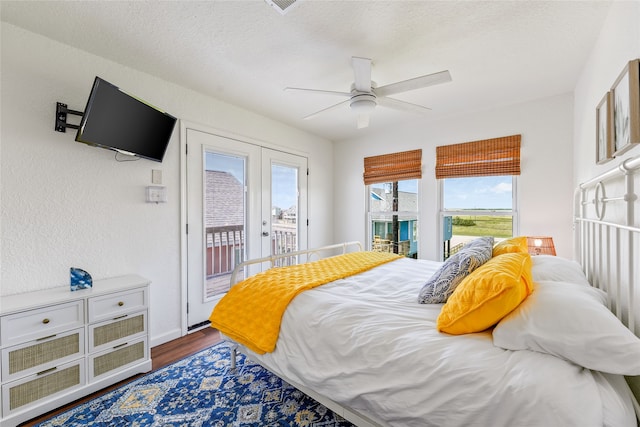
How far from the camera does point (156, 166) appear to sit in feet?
8.20

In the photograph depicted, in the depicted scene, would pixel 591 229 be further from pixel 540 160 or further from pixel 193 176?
pixel 193 176

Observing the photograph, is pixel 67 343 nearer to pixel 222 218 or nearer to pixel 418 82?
pixel 222 218

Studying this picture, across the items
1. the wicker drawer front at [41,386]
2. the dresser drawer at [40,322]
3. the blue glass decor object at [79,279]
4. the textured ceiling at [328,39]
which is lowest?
the wicker drawer front at [41,386]

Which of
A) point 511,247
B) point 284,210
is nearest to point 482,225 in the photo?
point 511,247

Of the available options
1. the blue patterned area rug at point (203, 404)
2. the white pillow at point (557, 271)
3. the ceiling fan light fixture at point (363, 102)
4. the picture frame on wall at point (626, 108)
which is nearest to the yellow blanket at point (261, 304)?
the blue patterned area rug at point (203, 404)

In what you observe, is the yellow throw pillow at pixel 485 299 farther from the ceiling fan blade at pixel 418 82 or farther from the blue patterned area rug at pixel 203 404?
the ceiling fan blade at pixel 418 82

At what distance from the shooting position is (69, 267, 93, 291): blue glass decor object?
1.90m

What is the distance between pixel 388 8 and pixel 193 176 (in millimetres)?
2192

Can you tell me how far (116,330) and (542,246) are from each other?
11.8 ft

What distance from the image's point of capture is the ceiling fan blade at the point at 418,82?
1.78 m

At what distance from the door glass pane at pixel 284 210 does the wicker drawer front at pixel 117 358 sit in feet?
5.63

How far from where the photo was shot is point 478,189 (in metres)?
3.32

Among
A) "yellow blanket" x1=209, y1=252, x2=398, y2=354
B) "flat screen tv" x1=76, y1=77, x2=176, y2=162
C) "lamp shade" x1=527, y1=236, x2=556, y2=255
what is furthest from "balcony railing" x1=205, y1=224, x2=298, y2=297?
"lamp shade" x1=527, y1=236, x2=556, y2=255

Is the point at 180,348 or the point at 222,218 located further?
the point at 222,218
